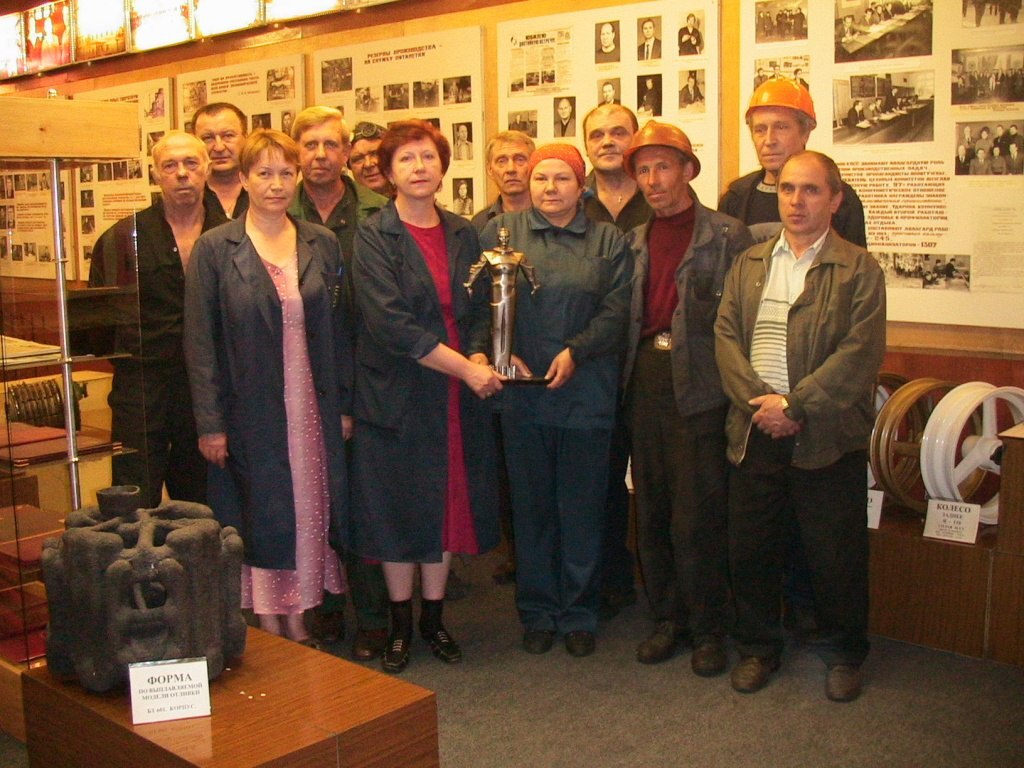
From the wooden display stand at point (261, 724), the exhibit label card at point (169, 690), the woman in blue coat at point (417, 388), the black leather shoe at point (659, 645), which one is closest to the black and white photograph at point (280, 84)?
the woman in blue coat at point (417, 388)

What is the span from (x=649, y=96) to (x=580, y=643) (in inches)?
100

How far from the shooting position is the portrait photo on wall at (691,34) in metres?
4.90

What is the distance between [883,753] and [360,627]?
1848mm

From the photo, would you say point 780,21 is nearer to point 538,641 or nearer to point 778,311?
point 778,311

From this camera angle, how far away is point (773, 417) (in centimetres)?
344

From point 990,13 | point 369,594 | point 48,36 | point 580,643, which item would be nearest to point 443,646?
point 369,594

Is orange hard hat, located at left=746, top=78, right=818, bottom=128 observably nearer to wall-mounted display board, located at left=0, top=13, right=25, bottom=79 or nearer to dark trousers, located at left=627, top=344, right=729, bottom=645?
dark trousers, located at left=627, top=344, right=729, bottom=645

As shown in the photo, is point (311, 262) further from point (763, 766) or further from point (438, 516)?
point (763, 766)

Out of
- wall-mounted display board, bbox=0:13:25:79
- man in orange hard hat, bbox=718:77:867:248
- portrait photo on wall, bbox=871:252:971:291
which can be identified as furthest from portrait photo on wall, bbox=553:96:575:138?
wall-mounted display board, bbox=0:13:25:79

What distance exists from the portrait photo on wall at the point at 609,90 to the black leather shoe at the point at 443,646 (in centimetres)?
264

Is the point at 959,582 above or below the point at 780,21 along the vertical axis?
below

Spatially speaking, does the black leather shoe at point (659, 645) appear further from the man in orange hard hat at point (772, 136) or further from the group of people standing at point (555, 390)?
the man in orange hard hat at point (772, 136)

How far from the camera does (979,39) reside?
412 centimetres

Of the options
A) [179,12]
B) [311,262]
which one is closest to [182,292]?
[311,262]
